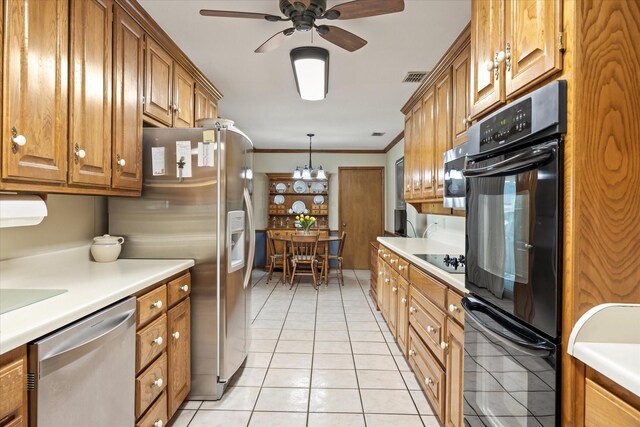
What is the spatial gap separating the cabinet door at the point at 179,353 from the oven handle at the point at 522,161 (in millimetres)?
1728

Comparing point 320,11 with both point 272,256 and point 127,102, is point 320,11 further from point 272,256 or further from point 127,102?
point 272,256

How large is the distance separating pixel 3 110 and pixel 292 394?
2130 millimetres

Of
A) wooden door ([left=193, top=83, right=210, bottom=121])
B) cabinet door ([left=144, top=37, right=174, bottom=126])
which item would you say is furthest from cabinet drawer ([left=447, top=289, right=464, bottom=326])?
wooden door ([left=193, top=83, right=210, bottom=121])

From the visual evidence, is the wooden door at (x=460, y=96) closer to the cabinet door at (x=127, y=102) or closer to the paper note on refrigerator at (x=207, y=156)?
the paper note on refrigerator at (x=207, y=156)

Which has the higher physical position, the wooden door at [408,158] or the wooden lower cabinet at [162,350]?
the wooden door at [408,158]

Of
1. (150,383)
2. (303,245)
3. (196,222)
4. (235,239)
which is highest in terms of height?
(196,222)

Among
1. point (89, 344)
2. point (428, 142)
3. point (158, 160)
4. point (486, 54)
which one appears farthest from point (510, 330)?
point (428, 142)

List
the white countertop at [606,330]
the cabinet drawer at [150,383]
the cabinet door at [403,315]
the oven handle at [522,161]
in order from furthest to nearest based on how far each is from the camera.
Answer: the cabinet door at [403,315]
the cabinet drawer at [150,383]
the oven handle at [522,161]
the white countertop at [606,330]

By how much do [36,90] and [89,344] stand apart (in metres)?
0.99

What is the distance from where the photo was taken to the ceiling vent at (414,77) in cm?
318

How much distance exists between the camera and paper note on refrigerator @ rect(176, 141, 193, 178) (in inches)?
89.9

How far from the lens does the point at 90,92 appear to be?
176cm

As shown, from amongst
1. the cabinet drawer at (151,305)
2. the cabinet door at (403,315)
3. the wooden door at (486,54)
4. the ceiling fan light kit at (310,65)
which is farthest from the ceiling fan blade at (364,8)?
the cabinet door at (403,315)

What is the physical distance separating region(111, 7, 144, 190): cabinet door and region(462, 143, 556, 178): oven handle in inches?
72.7
